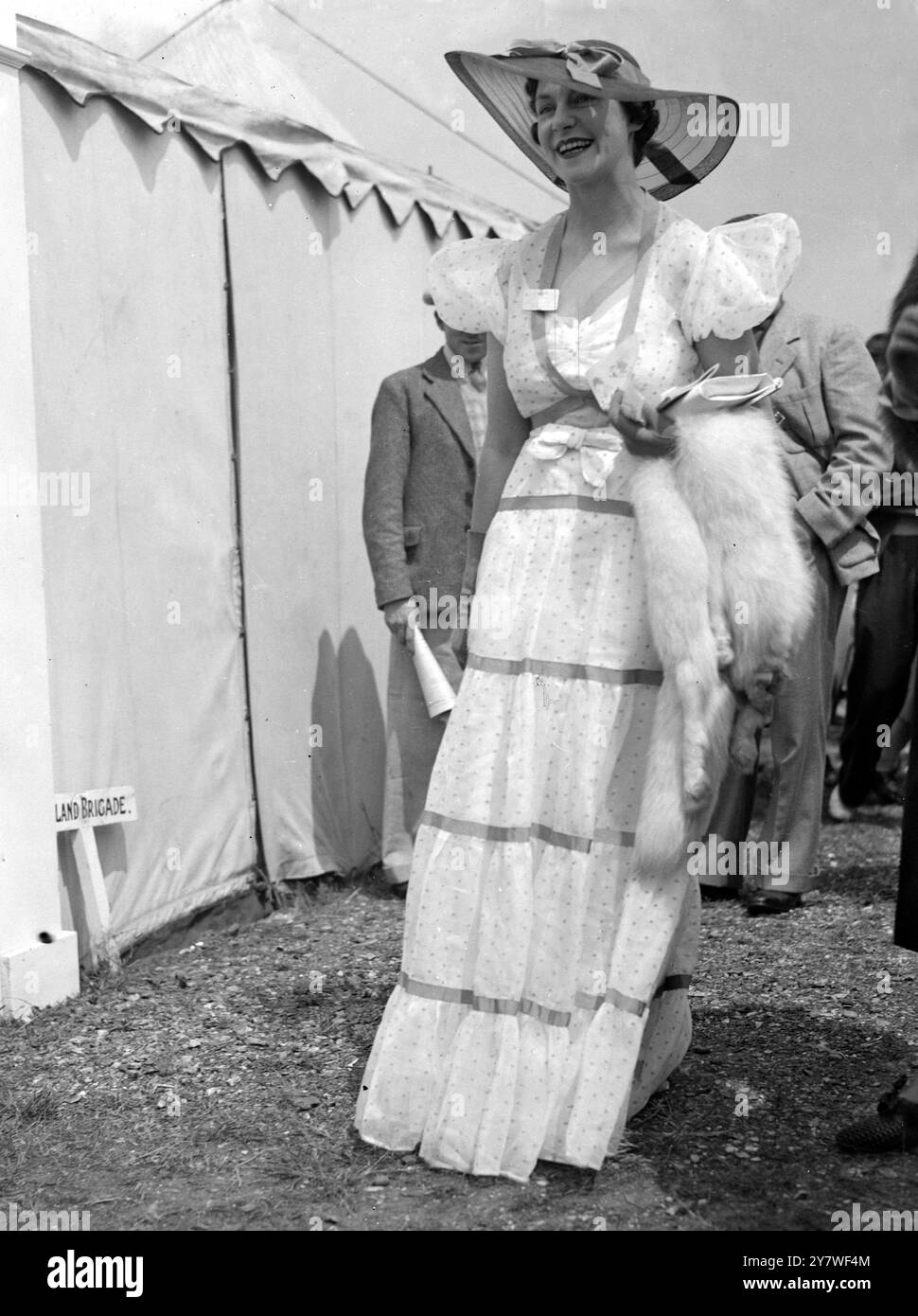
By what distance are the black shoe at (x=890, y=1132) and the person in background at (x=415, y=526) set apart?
284 centimetres

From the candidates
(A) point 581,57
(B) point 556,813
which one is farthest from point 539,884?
(A) point 581,57

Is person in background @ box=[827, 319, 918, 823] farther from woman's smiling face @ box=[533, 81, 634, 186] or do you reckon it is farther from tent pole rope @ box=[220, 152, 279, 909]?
woman's smiling face @ box=[533, 81, 634, 186]

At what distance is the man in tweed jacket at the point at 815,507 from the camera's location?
15.8ft

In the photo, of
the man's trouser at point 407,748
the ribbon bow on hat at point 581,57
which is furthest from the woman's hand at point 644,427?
the man's trouser at point 407,748

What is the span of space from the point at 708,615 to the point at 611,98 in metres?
1.10

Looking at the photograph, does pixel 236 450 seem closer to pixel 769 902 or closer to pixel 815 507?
pixel 815 507

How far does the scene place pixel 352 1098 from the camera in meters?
3.28

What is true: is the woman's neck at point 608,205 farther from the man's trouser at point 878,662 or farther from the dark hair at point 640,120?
the man's trouser at point 878,662

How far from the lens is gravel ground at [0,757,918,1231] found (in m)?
2.68

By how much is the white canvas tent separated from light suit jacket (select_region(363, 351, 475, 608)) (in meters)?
0.27

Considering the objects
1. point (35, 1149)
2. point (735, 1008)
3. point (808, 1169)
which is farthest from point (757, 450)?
point (35, 1149)

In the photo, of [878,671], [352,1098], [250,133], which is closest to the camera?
[352,1098]

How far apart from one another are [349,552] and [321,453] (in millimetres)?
446

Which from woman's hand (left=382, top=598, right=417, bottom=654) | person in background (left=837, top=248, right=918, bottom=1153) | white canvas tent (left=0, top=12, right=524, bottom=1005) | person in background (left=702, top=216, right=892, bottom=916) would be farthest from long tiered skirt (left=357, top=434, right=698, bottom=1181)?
woman's hand (left=382, top=598, right=417, bottom=654)
